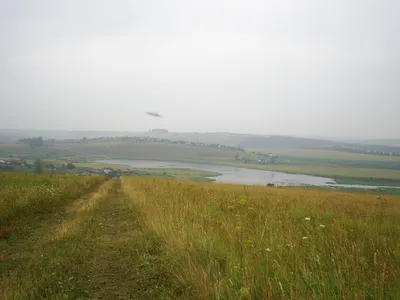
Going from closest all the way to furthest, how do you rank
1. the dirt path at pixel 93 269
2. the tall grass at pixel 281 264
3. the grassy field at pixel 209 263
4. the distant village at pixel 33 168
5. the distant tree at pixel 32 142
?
1. the tall grass at pixel 281 264
2. the grassy field at pixel 209 263
3. the dirt path at pixel 93 269
4. the distant village at pixel 33 168
5. the distant tree at pixel 32 142

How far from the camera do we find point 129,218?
32.1 ft

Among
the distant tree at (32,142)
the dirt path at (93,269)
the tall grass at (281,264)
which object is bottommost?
the distant tree at (32,142)

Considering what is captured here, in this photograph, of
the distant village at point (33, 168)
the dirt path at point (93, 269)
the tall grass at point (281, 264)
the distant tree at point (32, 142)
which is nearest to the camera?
the tall grass at point (281, 264)

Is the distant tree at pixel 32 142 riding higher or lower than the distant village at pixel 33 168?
higher

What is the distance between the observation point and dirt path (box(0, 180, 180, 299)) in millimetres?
3590

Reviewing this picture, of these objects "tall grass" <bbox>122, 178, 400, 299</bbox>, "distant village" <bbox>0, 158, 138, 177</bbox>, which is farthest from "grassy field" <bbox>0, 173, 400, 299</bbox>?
"distant village" <bbox>0, 158, 138, 177</bbox>

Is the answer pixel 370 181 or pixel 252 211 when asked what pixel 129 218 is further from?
pixel 370 181

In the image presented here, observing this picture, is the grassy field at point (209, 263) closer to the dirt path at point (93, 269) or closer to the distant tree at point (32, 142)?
the dirt path at point (93, 269)

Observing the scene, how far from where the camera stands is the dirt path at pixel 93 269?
11.8 ft

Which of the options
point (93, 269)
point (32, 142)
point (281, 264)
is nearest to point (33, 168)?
point (93, 269)

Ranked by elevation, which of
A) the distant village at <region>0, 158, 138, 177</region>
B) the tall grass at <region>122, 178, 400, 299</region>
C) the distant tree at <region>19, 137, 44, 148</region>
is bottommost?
the distant village at <region>0, 158, 138, 177</region>

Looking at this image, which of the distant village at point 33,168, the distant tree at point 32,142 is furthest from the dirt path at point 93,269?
the distant tree at point 32,142

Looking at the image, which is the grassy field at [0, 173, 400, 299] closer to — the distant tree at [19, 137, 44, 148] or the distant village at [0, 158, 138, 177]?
the distant village at [0, 158, 138, 177]

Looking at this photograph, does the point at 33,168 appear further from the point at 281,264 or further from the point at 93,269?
the point at 281,264
